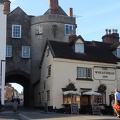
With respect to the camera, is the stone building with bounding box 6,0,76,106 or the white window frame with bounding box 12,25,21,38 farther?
the white window frame with bounding box 12,25,21,38

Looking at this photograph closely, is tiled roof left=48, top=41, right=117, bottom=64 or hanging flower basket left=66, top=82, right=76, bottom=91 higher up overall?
tiled roof left=48, top=41, right=117, bottom=64

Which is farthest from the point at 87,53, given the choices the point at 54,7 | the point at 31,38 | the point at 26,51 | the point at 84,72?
the point at 54,7

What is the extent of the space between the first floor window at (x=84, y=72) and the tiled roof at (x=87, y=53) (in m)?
1.12

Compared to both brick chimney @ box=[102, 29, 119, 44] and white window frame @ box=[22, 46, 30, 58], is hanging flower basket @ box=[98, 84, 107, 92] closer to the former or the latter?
brick chimney @ box=[102, 29, 119, 44]

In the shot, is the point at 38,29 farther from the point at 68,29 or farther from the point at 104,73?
the point at 104,73

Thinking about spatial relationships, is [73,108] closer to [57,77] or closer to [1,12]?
[57,77]

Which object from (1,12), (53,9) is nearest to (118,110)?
(1,12)

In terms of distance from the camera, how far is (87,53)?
3538 cm

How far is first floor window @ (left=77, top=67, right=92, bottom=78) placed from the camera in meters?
33.6

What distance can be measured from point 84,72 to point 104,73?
244 centimetres

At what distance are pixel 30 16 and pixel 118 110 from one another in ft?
96.4

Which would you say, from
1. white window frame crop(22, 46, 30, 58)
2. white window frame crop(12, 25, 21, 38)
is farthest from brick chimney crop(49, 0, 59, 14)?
white window frame crop(22, 46, 30, 58)

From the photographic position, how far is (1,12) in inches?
1315

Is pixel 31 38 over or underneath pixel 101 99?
over
